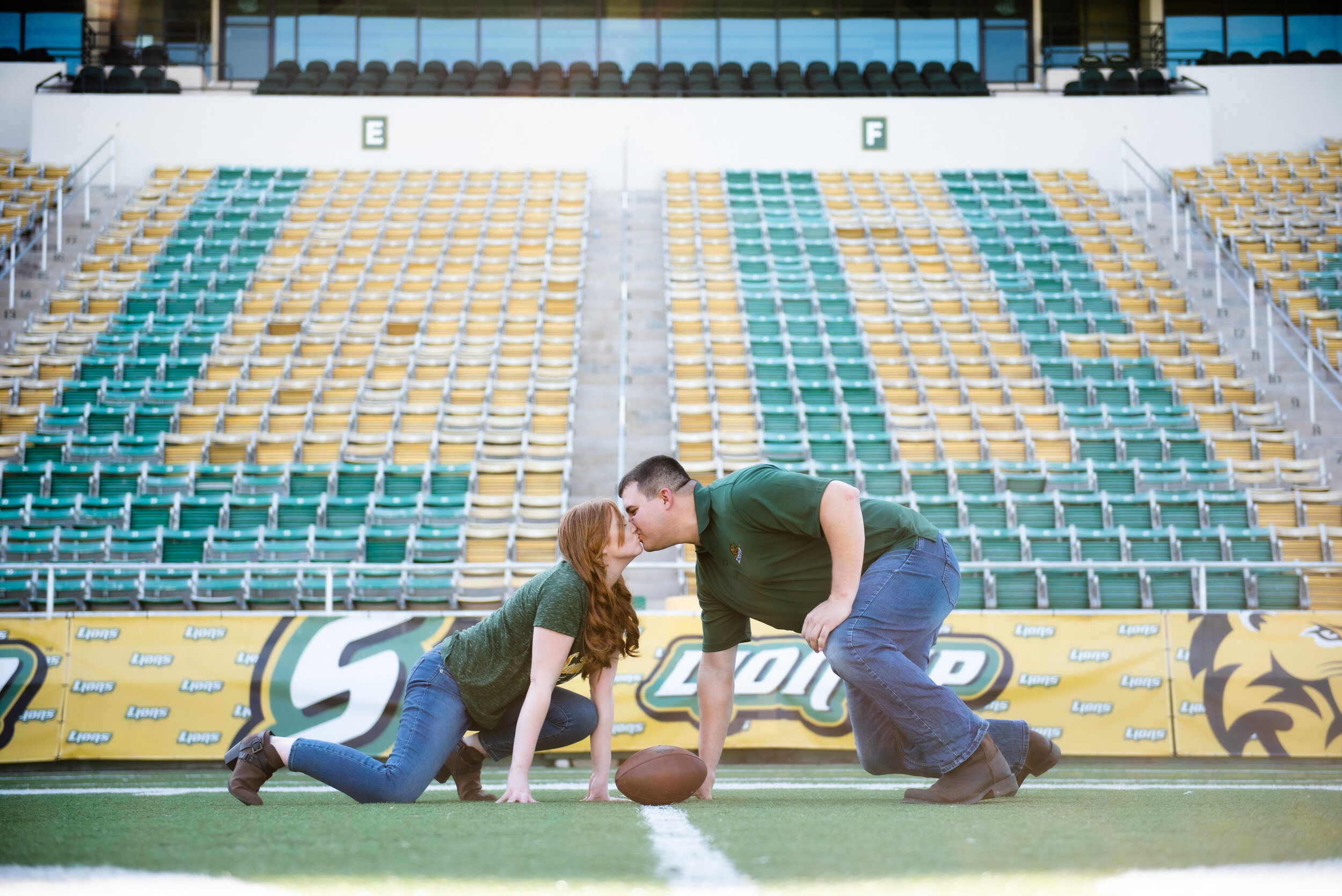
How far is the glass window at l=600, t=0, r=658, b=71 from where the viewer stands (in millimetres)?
20938

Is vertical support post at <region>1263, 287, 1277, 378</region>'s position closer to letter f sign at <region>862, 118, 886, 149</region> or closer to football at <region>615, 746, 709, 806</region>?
letter f sign at <region>862, 118, 886, 149</region>

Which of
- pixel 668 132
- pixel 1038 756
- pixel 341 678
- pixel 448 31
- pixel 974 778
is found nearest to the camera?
pixel 974 778

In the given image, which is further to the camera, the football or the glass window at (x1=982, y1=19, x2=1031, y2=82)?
the glass window at (x1=982, y1=19, x2=1031, y2=82)

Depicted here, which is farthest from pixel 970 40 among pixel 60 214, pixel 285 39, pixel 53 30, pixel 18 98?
pixel 53 30

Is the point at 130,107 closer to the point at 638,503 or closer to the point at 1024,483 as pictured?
the point at 1024,483

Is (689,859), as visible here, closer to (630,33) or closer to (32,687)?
(32,687)

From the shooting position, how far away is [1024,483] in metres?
8.97

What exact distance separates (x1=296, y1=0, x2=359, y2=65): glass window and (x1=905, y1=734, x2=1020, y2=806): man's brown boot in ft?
68.6

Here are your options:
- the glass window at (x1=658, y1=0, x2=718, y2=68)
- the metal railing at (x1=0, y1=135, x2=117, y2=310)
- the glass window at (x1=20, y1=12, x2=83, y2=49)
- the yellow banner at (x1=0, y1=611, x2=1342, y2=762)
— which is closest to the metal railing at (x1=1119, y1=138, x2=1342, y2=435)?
the yellow banner at (x1=0, y1=611, x2=1342, y2=762)

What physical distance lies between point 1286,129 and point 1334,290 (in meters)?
8.16

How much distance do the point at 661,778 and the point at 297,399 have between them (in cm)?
838

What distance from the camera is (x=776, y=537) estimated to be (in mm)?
3227

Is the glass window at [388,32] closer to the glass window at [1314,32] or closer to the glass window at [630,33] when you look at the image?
the glass window at [630,33]

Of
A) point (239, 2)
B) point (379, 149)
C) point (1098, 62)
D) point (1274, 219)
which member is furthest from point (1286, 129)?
point (239, 2)
